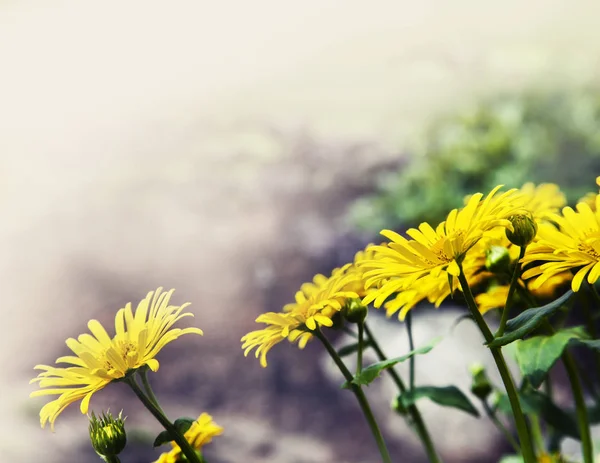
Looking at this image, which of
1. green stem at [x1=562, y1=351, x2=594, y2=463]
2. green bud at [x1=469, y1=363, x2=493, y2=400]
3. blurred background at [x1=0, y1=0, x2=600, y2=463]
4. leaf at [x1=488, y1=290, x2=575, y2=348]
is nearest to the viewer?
leaf at [x1=488, y1=290, x2=575, y2=348]

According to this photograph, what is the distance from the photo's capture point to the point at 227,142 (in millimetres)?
863

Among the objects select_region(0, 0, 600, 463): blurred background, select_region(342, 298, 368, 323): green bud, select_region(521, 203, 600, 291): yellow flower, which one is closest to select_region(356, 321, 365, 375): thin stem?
select_region(342, 298, 368, 323): green bud

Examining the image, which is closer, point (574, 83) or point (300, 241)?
point (300, 241)

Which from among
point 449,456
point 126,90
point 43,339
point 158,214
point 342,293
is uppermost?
point 126,90

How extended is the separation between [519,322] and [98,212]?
566 millimetres

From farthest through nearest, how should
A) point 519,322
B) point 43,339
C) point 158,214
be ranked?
point 158,214, point 43,339, point 519,322

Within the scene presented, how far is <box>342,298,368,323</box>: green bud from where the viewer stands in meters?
0.43

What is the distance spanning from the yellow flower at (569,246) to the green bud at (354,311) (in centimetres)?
11

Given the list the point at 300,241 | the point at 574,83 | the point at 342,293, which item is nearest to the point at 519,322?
the point at 342,293

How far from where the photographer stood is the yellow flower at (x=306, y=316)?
408mm

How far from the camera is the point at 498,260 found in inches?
16.3

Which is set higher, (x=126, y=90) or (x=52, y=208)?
(x=126, y=90)

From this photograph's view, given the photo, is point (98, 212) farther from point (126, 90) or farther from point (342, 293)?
point (342, 293)

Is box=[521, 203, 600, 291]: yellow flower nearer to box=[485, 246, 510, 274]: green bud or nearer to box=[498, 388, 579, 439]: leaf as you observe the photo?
box=[485, 246, 510, 274]: green bud
